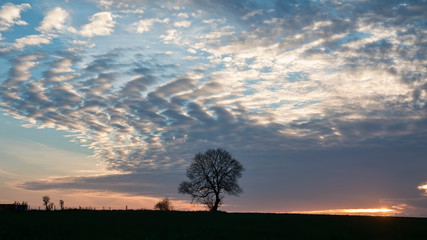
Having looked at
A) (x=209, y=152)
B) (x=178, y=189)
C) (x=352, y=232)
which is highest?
(x=209, y=152)

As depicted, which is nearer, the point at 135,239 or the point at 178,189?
the point at 135,239

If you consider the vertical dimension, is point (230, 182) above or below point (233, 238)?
above

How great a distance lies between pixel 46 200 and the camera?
111m

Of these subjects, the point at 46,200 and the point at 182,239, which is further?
the point at 46,200

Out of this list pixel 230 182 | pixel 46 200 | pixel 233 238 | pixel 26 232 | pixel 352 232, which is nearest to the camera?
pixel 233 238

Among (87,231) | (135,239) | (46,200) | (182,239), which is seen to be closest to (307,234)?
(182,239)

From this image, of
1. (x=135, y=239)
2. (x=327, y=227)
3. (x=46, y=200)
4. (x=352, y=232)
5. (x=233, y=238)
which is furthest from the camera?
(x=46, y=200)

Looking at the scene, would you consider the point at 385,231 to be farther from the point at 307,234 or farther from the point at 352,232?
the point at 307,234

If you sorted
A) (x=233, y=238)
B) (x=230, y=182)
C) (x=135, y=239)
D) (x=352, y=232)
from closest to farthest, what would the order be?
(x=135, y=239), (x=233, y=238), (x=352, y=232), (x=230, y=182)

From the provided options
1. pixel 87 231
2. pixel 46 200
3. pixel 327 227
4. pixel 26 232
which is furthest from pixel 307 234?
pixel 46 200

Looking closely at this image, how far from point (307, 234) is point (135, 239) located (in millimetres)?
11275

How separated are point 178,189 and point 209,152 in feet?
32.8

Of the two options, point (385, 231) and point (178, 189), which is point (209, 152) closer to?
point (178, 189)

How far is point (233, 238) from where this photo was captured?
22328mm
